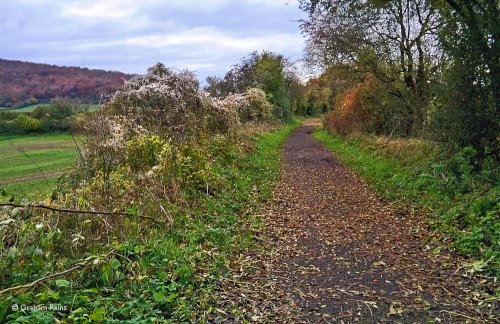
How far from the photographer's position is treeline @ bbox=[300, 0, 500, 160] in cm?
834

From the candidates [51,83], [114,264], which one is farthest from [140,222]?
[51,83]

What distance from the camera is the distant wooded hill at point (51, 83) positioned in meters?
13.6

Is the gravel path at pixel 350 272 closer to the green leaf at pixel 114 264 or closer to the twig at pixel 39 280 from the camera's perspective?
the green leaf at pixel 114 264

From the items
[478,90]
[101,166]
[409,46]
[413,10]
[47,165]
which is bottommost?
[47,165]

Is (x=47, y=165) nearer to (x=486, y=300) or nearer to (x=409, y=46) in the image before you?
(x=409, y=46)

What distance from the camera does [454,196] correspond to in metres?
7.86

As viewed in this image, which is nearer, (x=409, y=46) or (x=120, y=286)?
(x=120, y=286)

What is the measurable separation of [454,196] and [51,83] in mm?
15261

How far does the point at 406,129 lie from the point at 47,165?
47.3 feet

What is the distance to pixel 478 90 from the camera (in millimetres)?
8414

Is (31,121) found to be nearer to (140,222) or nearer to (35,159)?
(35,159)

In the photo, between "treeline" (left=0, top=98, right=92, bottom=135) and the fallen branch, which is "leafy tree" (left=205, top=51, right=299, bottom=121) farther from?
the fallen branch

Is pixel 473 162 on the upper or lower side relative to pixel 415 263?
upper

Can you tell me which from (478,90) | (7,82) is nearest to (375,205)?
(478,90)
